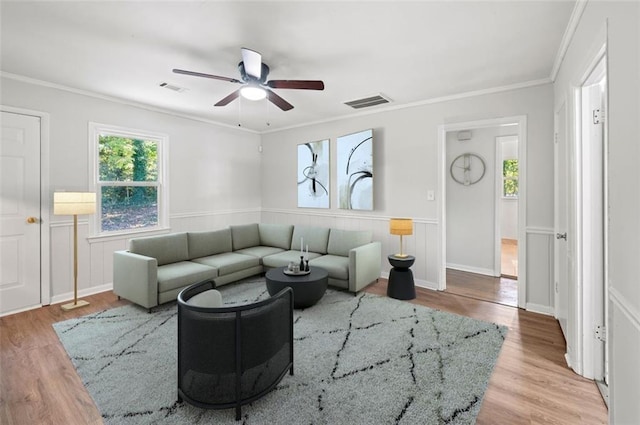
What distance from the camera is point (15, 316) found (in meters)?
3.24

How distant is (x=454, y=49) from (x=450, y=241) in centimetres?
345

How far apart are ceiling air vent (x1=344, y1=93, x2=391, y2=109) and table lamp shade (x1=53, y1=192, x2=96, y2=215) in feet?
11.4

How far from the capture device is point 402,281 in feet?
12.2

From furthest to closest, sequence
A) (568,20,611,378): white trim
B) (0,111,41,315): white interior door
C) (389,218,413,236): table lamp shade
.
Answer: (389,218,413,236): table lamp shade, (0,111,41,315): white interior door, (568,20,611,378): white trim

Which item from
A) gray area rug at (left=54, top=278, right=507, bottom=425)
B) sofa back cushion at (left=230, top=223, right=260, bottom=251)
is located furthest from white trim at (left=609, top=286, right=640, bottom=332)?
sofa back cushion at (left=230, top=223, right=260, bottom=251)

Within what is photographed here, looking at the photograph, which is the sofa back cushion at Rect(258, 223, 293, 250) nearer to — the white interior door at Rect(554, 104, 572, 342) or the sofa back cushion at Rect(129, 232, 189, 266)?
the sofa back cushion at Rect(129, 232, 189, 266)

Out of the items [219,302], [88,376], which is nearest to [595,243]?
[219,302]

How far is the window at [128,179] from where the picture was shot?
4.08 meters

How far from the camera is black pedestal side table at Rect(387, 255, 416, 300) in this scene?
372 centimetres

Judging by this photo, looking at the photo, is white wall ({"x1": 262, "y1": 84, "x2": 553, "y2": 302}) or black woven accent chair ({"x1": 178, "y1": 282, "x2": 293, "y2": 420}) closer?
black woven accent chair ({"x1": 178, "y1": 282, "x2": 293, "y2": 420})

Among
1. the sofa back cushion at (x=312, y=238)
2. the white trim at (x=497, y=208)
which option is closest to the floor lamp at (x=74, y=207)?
the sofa back cushion at (x=312, y=238)

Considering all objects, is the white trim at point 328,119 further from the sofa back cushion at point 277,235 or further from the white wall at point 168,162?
Answer: the sofa back cushion at point 277,235

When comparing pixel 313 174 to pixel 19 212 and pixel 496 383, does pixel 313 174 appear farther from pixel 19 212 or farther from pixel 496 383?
pixel 496 383

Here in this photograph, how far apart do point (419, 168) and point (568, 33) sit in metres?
2.14
